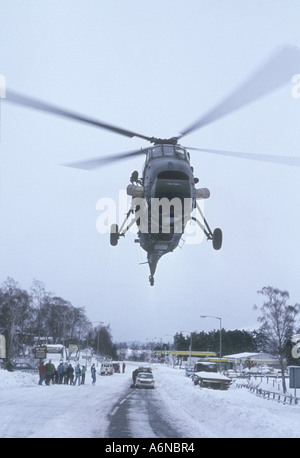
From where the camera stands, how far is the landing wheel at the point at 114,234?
45.4 ft

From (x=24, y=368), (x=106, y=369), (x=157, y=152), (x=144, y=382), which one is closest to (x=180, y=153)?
(x=157, y=152)

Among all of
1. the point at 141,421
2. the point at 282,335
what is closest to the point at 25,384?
the point at 141,421

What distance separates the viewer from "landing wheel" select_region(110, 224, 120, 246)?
13.9 meters

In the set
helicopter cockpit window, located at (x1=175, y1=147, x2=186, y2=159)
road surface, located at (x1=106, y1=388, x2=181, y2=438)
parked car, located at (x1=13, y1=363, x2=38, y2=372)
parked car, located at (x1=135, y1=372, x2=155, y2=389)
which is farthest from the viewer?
parked car, located at (x1=13, y1=363, x2=38, y2=372)

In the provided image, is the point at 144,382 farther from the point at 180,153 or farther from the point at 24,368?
the point at 180,153

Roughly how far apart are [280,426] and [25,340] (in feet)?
220

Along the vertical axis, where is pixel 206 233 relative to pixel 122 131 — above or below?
below

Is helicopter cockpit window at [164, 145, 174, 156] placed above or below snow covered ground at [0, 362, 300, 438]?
above

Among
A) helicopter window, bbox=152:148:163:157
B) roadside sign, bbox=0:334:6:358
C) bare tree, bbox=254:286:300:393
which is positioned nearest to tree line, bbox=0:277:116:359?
roadside sign, bbox=0:334:6:358

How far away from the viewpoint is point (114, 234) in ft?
45.4

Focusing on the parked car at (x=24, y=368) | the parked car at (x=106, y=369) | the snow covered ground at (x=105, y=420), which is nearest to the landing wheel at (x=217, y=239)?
the snow covered ground at (x=105, y=420)

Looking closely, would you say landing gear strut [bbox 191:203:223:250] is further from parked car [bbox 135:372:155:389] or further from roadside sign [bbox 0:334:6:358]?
roadside sign [bbox 0:334:6:358]
